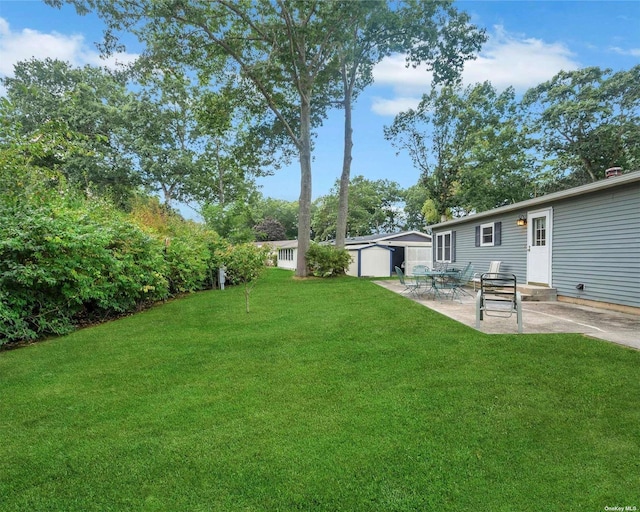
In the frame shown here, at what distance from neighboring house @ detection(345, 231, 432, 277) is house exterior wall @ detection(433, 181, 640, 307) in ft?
29.8

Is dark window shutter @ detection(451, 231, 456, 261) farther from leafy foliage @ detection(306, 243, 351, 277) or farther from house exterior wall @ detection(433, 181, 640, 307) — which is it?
leafy foliage @ detection(306, 243, 351, 277)

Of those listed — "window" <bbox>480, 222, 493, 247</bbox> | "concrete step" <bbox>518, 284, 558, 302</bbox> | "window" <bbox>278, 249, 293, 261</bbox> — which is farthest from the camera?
"window" <bbox>278, 249, 293, 261</bbox>

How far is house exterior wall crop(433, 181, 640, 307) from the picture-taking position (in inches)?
259

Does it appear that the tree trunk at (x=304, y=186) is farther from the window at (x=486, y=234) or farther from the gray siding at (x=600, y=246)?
the gray siding at (x=600, y=246)

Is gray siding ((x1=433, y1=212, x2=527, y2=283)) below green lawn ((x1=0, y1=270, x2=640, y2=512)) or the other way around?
the other way around

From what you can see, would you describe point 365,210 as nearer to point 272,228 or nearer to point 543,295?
point 272,228

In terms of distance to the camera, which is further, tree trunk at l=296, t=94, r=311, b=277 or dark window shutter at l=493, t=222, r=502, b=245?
tree trunk at l=296, t=94, r=311, b=277

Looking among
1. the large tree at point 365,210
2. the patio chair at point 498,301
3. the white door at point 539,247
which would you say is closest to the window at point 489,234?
the white door at point 539,247

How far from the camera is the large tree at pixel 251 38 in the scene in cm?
1223

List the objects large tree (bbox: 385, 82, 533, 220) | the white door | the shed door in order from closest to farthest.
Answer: the white door < the shed door < large tree (bbox: 385, 82, 533, 220)

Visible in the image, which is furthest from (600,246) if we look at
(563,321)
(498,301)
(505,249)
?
(505,249)

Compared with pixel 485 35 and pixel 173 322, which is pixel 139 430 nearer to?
pixel 173 322

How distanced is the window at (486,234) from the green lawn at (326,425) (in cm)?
755

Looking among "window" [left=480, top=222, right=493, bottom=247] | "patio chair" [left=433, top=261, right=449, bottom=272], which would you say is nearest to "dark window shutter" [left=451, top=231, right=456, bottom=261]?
"patio chair" [left=433, top=261, right=449, bottom=272]
